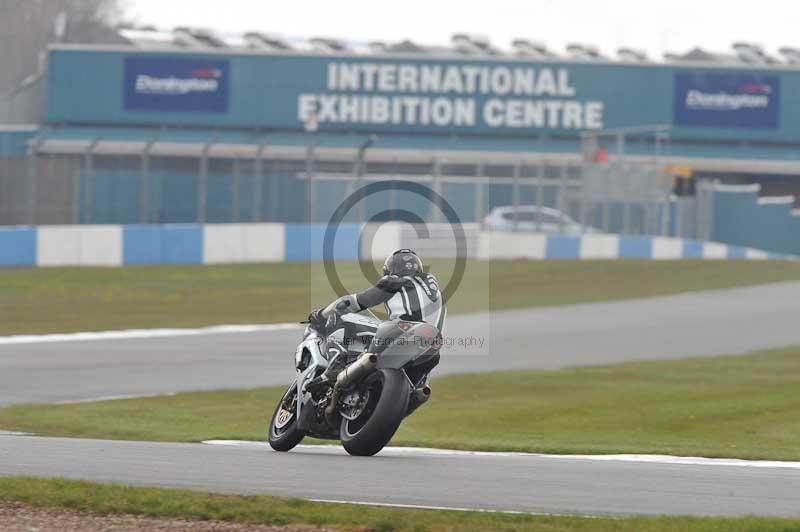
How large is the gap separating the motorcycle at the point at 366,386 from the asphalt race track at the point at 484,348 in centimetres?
448

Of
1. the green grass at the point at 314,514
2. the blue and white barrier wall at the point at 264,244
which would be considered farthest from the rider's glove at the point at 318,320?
the blue and white barrier wall at the point at 264,244

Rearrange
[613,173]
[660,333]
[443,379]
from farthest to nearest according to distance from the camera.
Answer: [613,173], [660,333], [443,379]

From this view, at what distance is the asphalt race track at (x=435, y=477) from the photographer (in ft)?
24.9

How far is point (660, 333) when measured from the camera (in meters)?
21.8

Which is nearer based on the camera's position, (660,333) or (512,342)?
(512,342)

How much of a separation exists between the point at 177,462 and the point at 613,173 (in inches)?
1130

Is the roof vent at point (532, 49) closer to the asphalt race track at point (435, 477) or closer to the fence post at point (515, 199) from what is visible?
the fence post at point (515, 199)

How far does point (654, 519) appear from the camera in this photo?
6969 mm

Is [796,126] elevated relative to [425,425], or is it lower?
elevated

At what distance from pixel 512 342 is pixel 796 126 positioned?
33177 millimetres

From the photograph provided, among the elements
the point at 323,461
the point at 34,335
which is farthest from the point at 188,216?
the point at 323,461

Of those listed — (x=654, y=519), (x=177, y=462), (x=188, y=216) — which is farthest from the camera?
(x=188, y=216)

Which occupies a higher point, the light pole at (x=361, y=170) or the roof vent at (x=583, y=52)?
the roof vent at (x=583, y=52)

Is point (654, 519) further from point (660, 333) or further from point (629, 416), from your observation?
point (660, 333)
